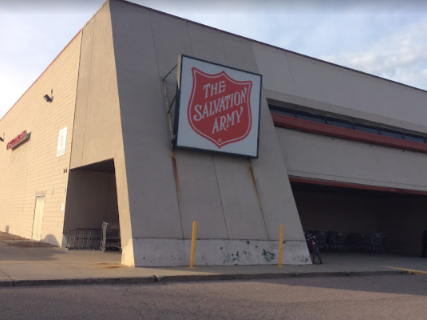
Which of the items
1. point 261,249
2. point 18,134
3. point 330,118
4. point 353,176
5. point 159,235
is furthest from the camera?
point 18,134

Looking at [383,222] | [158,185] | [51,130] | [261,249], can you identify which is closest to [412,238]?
[383,222]

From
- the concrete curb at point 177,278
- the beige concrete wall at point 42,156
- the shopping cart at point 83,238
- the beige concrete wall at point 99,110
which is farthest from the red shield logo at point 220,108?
A: the shopping cart at point 83,238

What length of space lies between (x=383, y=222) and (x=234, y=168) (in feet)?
46.5

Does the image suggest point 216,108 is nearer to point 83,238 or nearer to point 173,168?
point 173,168

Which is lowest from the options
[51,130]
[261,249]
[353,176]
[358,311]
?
[358,311]

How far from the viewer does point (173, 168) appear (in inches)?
504

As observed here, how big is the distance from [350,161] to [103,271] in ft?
40.5

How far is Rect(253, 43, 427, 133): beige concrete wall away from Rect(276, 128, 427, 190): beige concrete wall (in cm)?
172

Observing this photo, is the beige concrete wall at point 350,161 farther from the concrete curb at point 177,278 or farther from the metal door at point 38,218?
the metal door at point 38,218

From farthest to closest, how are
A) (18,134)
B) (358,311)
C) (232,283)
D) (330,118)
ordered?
(18,134) → (330,118) → (232,283) → (358,311)

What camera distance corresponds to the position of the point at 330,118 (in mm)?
19500

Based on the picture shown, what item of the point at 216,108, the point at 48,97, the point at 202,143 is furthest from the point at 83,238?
the point at 48,97

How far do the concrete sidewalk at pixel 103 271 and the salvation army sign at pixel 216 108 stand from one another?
4.13m

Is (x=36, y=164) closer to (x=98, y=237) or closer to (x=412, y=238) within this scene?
(x=98, y=237)
